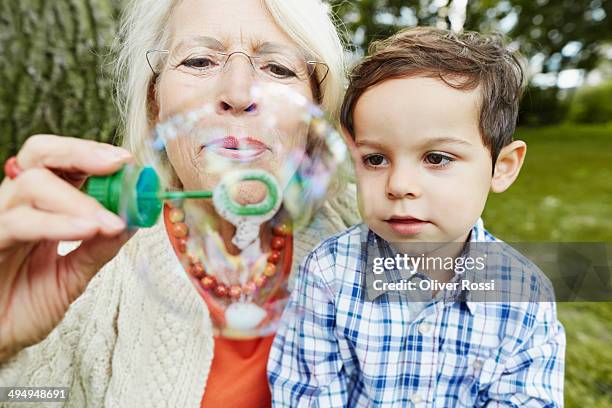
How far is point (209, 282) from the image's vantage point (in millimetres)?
1473

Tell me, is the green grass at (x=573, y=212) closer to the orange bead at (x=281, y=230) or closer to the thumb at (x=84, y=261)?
the orange bead at (x=281, y=230)

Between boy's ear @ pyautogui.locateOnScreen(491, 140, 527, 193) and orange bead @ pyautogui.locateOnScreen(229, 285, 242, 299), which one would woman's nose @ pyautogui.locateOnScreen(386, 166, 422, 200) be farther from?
orange bead @ pyautogui.locateOnScreen(229, 285, 242, 299)

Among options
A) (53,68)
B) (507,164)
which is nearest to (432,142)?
(507,164)

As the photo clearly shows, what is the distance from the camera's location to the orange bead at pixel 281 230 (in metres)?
1.55

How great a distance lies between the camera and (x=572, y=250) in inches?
68.6

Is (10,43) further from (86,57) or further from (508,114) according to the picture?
(508,114)

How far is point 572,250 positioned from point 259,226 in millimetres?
Answer: 984

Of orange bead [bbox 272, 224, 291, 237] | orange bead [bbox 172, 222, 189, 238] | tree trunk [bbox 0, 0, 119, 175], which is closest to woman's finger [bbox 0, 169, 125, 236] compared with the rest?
orange bead [bbox 172, 222, 189, 238]

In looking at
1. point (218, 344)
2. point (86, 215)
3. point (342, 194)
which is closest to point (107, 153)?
point (86, 215)

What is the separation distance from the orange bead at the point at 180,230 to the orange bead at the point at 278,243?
0.23 metres

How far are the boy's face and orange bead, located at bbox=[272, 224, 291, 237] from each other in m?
0.33

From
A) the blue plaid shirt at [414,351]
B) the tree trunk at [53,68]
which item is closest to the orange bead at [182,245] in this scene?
the blue plaid shirt at [414,351]

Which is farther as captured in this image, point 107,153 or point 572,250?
point 572,250

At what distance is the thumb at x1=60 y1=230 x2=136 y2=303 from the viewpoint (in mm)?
1102
